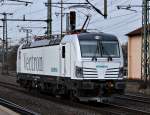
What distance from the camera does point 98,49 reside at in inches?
849

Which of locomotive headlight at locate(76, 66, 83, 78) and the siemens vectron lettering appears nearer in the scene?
locomotive headlight at locate(76, 66, 83, 78)

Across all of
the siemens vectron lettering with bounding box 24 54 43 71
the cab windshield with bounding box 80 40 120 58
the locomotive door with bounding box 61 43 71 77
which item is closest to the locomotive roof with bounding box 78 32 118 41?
the cab windshield with bounding box 80 40 120 58

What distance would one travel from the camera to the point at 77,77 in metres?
21.0

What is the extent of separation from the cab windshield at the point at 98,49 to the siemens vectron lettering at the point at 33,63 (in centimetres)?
607

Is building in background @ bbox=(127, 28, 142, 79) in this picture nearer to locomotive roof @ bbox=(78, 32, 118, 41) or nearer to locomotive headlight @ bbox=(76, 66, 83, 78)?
locomotive roof @ bbox=(78, 32, 118, 41)

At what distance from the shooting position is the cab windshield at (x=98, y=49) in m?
21.4

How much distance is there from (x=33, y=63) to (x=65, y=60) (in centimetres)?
673

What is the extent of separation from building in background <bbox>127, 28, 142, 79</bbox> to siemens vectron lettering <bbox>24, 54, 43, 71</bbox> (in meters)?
32.1

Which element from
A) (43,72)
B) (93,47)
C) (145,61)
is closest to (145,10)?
(145,61)

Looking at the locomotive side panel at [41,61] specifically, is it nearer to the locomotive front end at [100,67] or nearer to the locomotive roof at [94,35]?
the locomotive roof at [94,35]

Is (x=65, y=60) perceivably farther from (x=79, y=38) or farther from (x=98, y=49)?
(x=98, y=49)

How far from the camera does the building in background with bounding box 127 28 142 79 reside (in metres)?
61.6

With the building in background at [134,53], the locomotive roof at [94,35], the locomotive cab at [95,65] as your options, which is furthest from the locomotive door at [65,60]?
the building in background at [134,53]

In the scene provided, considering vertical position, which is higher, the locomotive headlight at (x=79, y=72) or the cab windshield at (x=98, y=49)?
the cab windshield at (x=98, y=49)
